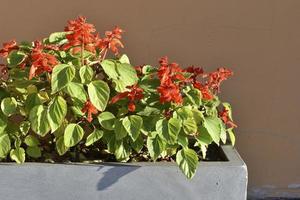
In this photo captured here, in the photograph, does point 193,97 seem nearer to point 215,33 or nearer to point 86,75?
point 86,75

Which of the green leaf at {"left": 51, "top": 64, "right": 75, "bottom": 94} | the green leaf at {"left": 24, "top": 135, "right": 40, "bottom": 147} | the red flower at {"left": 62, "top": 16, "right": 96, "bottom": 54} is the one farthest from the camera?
the green leaf at {"left": 24, "top": 135, "right": 40, "bottom": 147}

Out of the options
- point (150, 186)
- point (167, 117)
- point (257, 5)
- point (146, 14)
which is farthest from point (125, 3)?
point (150, 186)

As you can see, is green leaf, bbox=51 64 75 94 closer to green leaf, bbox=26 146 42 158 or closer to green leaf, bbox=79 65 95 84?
green leaf, bbox=79 65 95 84

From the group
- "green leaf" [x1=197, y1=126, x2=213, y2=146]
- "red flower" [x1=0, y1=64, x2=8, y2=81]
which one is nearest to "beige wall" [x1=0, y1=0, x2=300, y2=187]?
"red flower" [x1=0, y1=64, x2=8, y2=81]

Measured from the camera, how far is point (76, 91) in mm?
2602

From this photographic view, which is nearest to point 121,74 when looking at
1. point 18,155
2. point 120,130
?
point 120,130

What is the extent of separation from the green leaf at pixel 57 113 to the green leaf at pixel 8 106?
0.61 ft

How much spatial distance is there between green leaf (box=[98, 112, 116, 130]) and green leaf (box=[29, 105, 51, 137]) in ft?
0.77

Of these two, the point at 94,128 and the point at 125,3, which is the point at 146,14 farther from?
the point at 94,128

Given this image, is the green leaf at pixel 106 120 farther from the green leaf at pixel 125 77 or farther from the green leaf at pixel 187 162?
the green leaf at pixel 187 162

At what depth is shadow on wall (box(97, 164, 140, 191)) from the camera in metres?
2.64

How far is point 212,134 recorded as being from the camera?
2.70m

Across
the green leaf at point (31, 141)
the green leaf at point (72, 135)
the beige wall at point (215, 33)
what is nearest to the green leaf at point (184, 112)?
the green leaf at point (72, 135)

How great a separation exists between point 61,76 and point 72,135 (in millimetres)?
265
